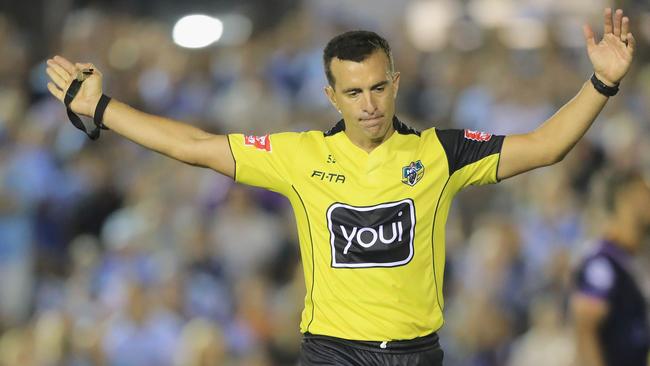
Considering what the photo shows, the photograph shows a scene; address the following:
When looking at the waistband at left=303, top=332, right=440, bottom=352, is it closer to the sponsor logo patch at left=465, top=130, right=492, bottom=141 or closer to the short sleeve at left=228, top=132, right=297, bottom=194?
the short sleeve at left=228, top=132, right=297, bottom=194

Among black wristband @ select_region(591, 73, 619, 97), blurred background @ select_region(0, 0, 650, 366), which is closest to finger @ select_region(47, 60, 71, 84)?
black wristband @ select_region(591, 73, 619, 97)

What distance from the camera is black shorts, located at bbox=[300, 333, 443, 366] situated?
5070mm

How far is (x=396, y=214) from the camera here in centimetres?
504

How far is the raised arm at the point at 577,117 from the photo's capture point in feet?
16.5

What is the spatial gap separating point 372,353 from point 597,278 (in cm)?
278

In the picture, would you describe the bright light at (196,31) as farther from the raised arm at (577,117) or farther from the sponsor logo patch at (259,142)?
the raised arm at (577,117)

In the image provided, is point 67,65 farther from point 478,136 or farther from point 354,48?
point 478,136

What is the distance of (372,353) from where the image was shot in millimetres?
5074

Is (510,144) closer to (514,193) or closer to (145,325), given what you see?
(514,193)

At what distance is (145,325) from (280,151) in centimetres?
547

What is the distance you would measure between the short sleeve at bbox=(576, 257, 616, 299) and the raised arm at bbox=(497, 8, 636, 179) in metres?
2.50

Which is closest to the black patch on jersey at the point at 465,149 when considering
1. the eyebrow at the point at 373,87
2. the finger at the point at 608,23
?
the eyebrow at the point at 373,87

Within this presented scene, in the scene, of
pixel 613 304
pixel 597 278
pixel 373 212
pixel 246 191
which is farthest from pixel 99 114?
Answer: pixel 246 191

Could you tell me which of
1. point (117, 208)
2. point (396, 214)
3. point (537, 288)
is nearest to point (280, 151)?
point (396, 214)
